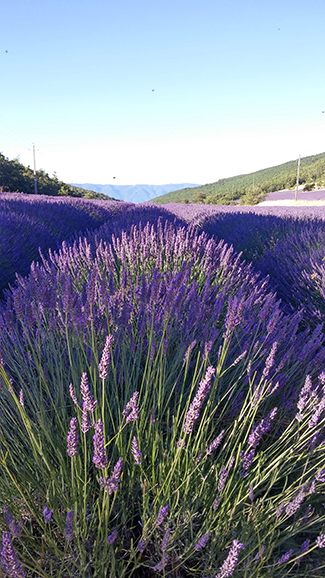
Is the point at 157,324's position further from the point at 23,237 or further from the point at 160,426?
the point at 23,237

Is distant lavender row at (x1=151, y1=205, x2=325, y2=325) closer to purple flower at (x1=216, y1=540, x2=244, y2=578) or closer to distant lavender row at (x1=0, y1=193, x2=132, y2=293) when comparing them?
purple flower at (x1=216, y1=540, x2=244, y2=578)

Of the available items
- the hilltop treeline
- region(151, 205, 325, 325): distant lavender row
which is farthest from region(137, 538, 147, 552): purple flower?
the hilltop treeline

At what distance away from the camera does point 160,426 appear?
1212 mm

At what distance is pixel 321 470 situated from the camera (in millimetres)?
1063

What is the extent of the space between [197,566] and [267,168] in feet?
235

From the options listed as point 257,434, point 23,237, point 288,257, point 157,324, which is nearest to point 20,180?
point 23,237

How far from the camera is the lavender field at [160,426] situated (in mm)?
895

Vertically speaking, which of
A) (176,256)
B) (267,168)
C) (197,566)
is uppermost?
(267,168)

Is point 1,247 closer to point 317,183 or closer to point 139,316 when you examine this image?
point 139,316

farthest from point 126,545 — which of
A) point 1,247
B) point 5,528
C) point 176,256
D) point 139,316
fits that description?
point 1,247

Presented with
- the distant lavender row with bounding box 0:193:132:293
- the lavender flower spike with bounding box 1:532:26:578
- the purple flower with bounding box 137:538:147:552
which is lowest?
the purple flower with bounding box 137:538:147:552

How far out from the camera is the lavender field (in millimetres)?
895

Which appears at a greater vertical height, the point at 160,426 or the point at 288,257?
the point at 288,257

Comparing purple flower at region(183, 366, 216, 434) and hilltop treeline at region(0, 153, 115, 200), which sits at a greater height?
hilltop treeline at region(0, 153, 115, 200)
